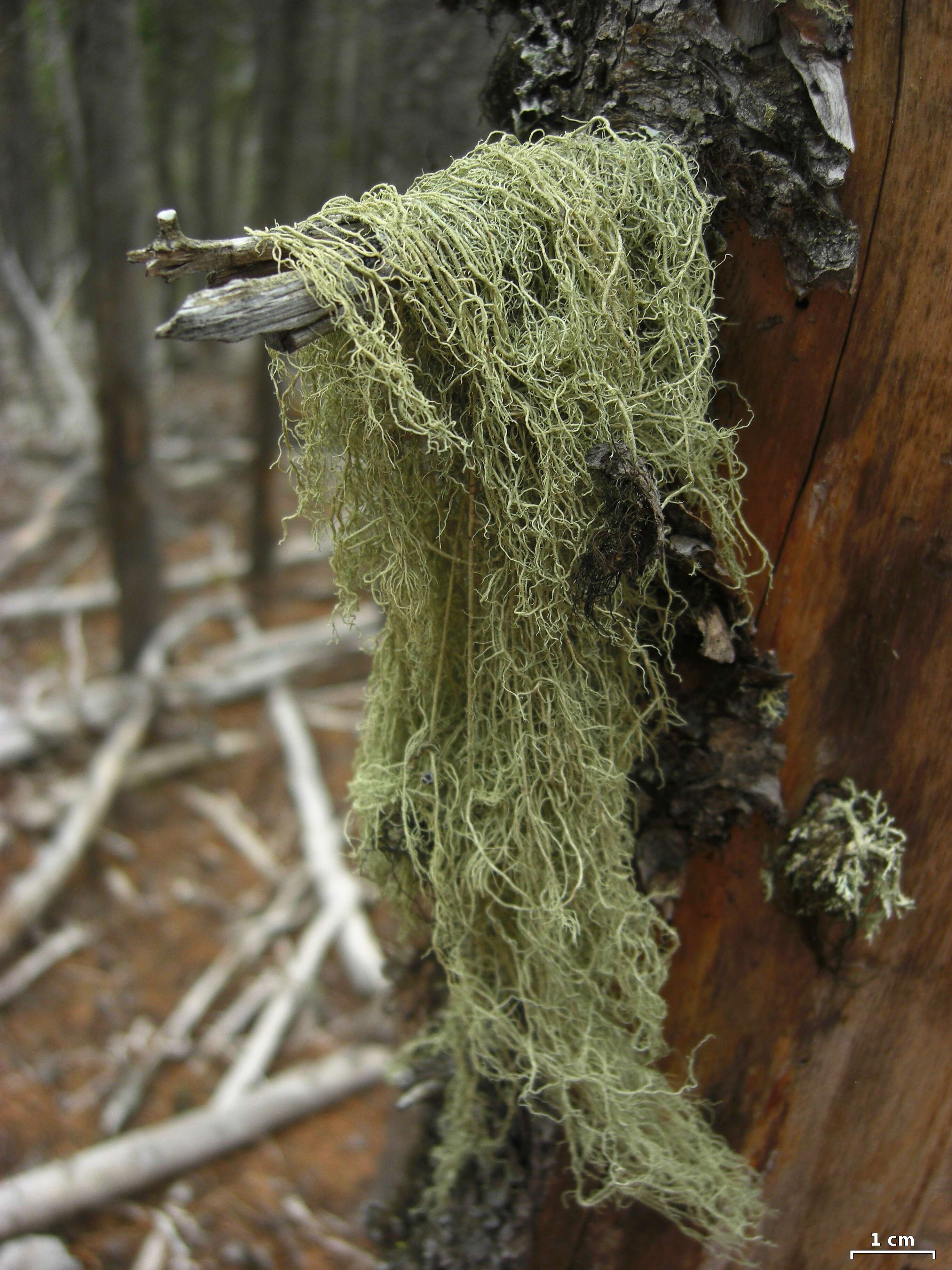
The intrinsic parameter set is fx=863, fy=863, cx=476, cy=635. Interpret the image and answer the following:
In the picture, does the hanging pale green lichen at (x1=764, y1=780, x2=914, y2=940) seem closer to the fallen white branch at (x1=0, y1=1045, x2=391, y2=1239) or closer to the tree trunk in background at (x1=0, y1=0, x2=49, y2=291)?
the fallen white branch at (x1=0, y1=1045, x2=391, y2=1239)

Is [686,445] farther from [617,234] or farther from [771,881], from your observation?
[771,881]

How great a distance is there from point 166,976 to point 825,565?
2.85 metres

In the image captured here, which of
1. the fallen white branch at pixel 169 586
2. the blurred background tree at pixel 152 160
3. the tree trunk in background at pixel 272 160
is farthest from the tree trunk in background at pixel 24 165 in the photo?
the fallen white branch at pixel 169 586

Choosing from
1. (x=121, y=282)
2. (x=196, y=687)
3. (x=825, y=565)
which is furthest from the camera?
(x=196, y=687)

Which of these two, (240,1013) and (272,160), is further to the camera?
(272,160)

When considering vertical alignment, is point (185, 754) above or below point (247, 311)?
below

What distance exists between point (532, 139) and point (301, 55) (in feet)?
14.7

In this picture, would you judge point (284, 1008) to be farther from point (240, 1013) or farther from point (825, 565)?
point (825, 565)

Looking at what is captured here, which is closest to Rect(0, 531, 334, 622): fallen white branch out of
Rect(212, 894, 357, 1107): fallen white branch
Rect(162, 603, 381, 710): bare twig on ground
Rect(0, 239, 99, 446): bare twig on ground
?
Rect(162, 603, 381, 710): bare twig on ground

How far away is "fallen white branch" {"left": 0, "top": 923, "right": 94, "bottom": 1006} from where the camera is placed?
294cm

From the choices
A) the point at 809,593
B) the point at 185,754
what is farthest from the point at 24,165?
the point at 809,593

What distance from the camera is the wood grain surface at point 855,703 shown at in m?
0.98

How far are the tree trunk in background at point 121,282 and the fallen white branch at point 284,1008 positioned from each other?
77.2 inches

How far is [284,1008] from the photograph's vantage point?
2.96m
